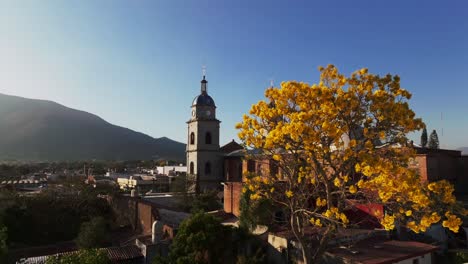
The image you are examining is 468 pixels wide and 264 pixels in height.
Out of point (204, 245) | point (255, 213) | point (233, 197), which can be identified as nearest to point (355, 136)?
point (204, 245)

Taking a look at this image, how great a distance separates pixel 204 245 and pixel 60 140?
→ 164 metres

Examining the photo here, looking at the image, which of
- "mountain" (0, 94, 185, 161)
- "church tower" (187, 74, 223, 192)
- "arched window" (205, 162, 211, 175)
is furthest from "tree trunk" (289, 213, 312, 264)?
"mountain" (0, 94, 185, 161)

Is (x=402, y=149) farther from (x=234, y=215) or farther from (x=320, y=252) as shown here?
(x=234, y=215)

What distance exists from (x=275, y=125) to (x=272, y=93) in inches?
40.1

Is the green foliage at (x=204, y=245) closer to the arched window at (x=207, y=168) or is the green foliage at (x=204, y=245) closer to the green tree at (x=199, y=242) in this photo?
the green tree at (x=199, y=242)

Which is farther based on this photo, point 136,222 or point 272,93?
point 136,222

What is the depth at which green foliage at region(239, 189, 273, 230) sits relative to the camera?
63.1 feet

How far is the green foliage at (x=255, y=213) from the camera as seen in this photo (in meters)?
19.2

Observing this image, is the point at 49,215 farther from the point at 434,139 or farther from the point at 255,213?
the point at 434,139

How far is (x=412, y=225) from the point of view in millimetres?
8703

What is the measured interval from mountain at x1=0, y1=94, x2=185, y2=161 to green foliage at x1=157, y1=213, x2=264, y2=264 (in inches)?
5642

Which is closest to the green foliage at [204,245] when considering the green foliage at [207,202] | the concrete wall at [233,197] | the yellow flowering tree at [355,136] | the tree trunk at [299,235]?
the tree trunk at [299,235]

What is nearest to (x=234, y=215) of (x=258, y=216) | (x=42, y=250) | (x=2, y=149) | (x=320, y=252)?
(x=258, y=216)

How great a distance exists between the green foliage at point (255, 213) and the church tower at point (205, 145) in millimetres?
28824
